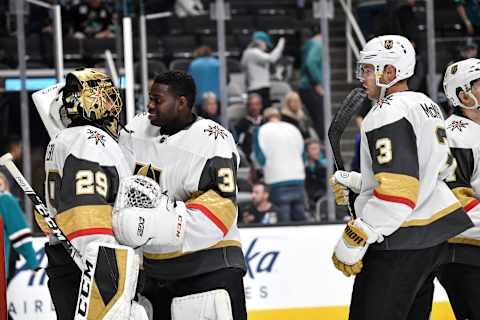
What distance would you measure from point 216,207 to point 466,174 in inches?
41.9

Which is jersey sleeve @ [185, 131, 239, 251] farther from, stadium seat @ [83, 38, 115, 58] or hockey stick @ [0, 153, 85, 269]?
stadium seat @ [83, 38, 115, 58]

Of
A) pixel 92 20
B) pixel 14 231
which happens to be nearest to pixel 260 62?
pixel 92 20

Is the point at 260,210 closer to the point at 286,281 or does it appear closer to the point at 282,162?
the point at 282,162

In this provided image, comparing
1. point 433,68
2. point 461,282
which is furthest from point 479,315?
point 433,68

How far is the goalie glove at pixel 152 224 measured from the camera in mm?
3832

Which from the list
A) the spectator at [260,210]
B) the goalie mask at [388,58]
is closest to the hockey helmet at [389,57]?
the goalie mask at [388,58]

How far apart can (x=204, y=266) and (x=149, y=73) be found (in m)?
4.21

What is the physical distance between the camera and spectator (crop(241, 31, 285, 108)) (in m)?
8.57

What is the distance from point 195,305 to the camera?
14.1 feet

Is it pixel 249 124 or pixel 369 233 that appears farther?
pixel 249 124

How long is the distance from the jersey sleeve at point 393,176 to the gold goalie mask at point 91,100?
2.97 ft

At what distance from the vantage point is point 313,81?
8383 millimetres

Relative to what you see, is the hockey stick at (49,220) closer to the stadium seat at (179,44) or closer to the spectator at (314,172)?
the spectator at (314,172)

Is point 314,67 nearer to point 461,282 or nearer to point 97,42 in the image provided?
point 97,42
